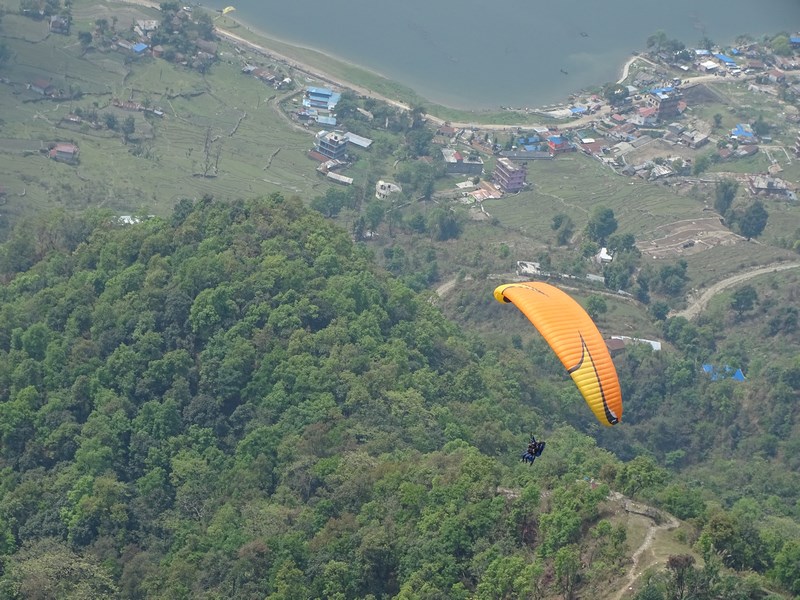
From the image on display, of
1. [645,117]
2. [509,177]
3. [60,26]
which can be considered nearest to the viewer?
[509,177]

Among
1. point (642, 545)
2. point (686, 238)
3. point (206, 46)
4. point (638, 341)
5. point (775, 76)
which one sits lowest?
point (638, 341)

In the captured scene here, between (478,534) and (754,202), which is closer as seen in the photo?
(478,534)

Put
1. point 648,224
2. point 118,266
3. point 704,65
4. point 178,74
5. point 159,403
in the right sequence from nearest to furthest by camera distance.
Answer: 1. point 159,403
2. point 118,266
3. point 648,224
4. point 178,74
5. point 704,65

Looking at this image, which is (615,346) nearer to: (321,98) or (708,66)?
(321,98)

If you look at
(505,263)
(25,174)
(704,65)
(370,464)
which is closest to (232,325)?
(370,464)

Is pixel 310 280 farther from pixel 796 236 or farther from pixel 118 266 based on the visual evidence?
pixel 796 236

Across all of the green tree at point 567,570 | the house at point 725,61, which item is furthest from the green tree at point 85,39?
the green tree at point 567,570

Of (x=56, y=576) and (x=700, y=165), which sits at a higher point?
(x=700, y=165)

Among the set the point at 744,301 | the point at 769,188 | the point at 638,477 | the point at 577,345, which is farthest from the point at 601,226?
the point at 577,345
